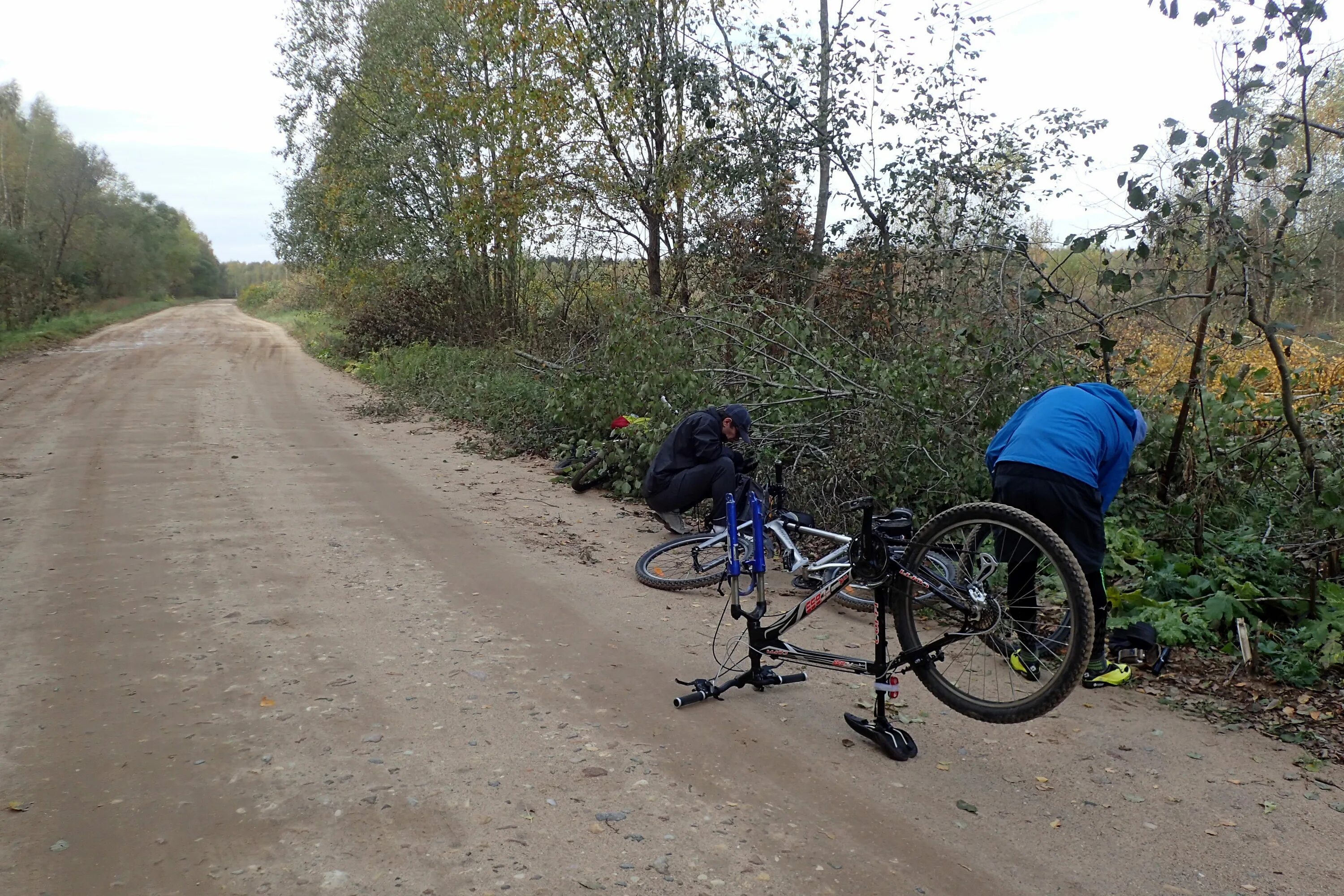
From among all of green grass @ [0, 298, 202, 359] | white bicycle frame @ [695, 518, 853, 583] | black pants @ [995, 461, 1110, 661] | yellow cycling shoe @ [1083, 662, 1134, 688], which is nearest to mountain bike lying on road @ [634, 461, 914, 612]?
white bicycle frame @ [695, 518, 853, 583]

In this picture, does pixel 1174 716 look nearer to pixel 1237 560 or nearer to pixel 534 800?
pixel 1237 560

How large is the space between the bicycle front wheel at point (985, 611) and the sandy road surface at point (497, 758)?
0.38 metres

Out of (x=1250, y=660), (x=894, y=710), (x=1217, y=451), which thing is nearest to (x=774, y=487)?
(x=894, y=710)

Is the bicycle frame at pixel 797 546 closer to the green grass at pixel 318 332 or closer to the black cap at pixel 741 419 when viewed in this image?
the black cap at pixel 741 419

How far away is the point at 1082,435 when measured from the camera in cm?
414

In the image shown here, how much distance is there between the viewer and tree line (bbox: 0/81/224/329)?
28109 millimetres

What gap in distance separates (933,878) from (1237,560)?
418 centimetres

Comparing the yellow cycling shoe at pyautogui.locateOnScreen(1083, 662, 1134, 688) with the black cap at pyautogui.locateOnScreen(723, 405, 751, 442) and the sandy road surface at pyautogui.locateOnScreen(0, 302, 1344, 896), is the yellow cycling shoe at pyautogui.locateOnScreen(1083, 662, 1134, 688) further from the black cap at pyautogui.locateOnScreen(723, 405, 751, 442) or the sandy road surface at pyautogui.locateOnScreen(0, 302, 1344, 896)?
the black cap at pyautogui.locateOnScreen(723, 405, 751, 442)

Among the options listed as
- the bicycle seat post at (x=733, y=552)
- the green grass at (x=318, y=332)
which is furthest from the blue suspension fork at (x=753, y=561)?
the green grass at (x=318, y=332)

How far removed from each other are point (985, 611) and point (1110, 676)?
3.99ft

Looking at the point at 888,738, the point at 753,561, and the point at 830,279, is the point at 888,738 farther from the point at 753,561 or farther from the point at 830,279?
the point at 830,279

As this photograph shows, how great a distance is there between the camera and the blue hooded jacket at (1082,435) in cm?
410

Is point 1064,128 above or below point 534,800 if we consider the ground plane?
above

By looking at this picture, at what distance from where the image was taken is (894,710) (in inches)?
170
